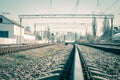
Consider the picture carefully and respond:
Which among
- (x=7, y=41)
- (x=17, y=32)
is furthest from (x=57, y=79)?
(x=17, y=32)

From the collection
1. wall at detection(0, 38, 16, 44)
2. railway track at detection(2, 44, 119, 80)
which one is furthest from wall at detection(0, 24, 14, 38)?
railway track at detection(2, 44, 119, 80)

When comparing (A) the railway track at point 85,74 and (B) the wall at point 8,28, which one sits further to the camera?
(B) the wall at point 8,28

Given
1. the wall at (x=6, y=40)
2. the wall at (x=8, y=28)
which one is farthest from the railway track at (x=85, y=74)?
the wall at (x=8, y=28)

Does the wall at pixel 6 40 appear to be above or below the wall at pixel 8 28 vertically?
below

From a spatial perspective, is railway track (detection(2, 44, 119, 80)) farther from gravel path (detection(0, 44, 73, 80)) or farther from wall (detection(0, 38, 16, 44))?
wall (detection(0, 38, 16, 44))

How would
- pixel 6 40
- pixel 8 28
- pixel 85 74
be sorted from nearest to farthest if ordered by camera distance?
pixel 85 74, pixel 6 40, pixel 8 28

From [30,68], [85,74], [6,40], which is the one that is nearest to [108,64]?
[30,68]

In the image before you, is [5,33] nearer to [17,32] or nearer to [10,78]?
[17,32]

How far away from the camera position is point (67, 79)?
5.22 metres

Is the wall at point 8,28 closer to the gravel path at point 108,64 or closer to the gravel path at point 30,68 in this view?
the gravel path at point 108,64

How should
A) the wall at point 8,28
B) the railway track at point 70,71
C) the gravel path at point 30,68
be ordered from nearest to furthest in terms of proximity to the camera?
the railway track at point 70,71 → the gravel path at point 30,68 → the wall at point 8,28

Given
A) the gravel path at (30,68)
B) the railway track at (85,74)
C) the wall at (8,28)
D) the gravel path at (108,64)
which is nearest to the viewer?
the railway track at (85,74)

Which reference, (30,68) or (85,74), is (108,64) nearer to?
(30,68)

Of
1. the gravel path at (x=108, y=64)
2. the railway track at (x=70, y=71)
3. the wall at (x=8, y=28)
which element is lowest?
the gravel path at (x=108, y=64)
